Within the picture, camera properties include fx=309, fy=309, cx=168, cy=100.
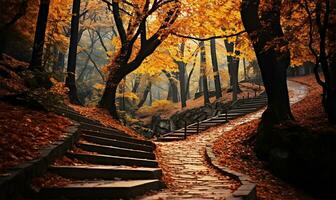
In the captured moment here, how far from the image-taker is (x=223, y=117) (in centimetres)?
2141

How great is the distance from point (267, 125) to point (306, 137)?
1.57m

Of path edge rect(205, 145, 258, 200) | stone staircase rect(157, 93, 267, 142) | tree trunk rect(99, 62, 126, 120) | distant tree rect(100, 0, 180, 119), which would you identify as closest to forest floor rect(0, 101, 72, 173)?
path edge rect(205, 145, 258, 200)

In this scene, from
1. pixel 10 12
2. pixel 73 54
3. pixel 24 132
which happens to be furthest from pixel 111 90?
pixel 24 132

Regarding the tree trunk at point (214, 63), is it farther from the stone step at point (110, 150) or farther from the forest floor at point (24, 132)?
the forest floor at point (24, 132)

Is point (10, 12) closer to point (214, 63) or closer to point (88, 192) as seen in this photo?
point (88, 192)

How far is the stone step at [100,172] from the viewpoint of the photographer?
5980mm

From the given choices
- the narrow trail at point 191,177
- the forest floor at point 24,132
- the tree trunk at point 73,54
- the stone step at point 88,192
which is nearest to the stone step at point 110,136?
the forest floor at point 24,132

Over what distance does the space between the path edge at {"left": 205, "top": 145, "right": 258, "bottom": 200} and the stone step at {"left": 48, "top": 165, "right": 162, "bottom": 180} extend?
6.59 ft

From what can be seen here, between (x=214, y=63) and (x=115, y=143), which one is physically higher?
(x=214, y=63)

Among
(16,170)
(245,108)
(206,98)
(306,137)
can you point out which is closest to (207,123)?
(245,108)

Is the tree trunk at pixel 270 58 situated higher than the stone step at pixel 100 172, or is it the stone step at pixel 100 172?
the tree trunk at pixel 270 58

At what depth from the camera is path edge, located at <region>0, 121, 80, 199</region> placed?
440cm

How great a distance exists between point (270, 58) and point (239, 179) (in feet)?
17.6

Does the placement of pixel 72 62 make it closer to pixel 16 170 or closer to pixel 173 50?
pixel 173 50
